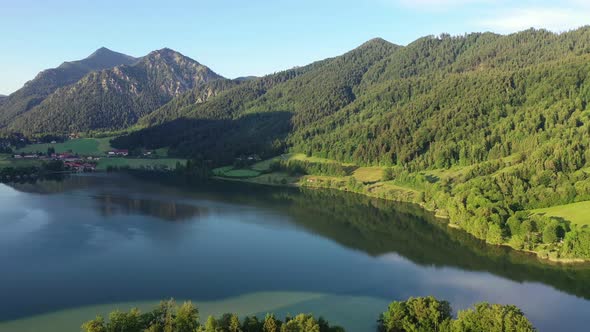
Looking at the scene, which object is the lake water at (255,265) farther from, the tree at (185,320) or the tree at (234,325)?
the tree at (234,325)

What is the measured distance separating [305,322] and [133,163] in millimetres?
150553

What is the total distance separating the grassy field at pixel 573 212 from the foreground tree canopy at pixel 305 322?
1497 inches

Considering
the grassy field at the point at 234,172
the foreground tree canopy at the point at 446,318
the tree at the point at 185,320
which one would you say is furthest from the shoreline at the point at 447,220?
the tree at the point at 185,320

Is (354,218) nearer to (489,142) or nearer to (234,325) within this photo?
(489,142)

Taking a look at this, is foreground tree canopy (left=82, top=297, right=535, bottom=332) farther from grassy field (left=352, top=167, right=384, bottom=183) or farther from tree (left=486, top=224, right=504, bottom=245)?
grassy field (left=352, top=167, right=384, bottom=183)

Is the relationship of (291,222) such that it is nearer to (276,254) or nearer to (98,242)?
(276,254)

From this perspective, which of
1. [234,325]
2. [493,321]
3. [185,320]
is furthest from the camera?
[493,321]

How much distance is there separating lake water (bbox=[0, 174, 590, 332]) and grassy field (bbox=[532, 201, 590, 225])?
11053 mm

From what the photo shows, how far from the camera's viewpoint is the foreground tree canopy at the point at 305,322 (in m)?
32.6

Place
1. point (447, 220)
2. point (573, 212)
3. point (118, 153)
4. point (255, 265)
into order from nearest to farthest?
point (255, 265)
point (573, 212)
point (447, 220)
point (118, 153)

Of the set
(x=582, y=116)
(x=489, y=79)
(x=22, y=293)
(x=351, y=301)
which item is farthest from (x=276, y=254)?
(x=489, y=79)

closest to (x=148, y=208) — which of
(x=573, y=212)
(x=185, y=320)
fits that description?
(x=185, y=320)

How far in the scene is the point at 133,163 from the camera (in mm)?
170500

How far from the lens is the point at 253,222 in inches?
3300
